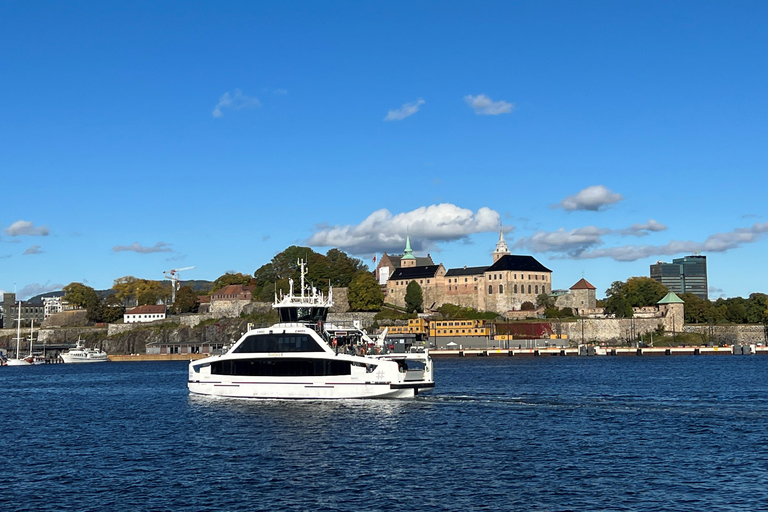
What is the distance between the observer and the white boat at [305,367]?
44.0 meters

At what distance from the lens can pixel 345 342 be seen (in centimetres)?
4812

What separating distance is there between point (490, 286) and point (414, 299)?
14.9m

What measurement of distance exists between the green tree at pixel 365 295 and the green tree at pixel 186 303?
3376cm

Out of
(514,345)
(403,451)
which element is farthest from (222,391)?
(514,345)

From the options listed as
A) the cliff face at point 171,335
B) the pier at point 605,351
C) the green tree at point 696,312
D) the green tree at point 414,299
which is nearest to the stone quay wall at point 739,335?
the pier at point 605,351

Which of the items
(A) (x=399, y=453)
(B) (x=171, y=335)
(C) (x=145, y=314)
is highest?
(C) (x=145, y=314)

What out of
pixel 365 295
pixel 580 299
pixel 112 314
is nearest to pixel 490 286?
pixel 580 299

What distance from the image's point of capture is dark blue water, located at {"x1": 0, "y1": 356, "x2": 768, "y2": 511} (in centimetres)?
2377

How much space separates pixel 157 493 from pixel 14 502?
3.90 meters

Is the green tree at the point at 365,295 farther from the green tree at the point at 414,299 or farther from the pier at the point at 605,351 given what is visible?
the pier at the point at 605,351

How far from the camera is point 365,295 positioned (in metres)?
157

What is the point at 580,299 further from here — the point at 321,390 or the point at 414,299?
the point at 321,390

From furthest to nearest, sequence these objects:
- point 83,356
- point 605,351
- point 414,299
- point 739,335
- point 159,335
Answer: point 414,299, point 159,335, point 739,335, point 83,356, point 605,351

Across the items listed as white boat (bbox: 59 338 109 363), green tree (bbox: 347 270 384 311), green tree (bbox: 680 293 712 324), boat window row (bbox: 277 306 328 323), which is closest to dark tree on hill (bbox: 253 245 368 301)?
green tree (bbox: 347 270 384 311)
